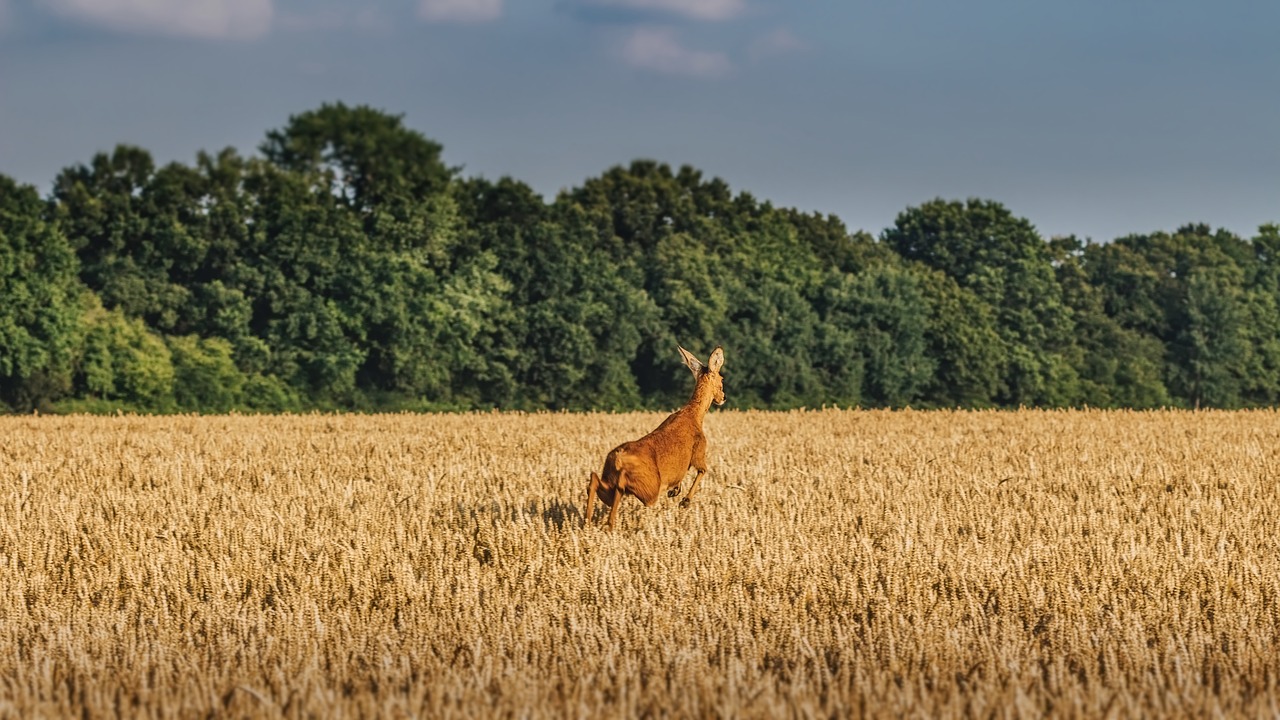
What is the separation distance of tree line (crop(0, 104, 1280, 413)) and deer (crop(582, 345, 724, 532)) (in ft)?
110

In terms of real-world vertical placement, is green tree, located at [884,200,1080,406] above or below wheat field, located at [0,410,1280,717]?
above

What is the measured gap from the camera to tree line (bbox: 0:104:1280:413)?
134 feet

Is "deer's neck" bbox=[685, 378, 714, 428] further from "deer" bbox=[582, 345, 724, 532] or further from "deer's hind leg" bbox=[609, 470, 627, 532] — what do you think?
"deer's hind leg" bbox=[609, 470, 627, 532]

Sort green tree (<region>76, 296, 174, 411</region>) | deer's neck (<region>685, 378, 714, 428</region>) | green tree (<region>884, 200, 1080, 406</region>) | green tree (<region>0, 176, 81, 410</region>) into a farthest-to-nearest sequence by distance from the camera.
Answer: green tree (<region>884, 200, 1080, 406</region>) < green tree (<region>76, 296, 174, 411</region>) < green tree (<region>0, 176, 81, 410</region>) < deer's neck (<region>685, 378, 714, 428</region>)

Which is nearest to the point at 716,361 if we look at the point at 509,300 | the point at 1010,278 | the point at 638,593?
the point at 638,593

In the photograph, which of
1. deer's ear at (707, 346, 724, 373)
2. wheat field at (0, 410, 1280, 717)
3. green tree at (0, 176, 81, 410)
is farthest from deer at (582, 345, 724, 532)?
green tree at (0, 176, 81, 410)

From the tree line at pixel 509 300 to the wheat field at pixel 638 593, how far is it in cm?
2750

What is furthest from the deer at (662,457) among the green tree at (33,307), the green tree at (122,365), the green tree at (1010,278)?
the green tree at (1010,278)

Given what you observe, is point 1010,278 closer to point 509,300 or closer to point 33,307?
point 509,300

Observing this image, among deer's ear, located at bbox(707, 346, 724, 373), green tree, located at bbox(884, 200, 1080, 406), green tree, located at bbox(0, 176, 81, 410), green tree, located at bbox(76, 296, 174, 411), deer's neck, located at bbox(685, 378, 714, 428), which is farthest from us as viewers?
green tree, located at bbox(884, 200, 1080, 406)

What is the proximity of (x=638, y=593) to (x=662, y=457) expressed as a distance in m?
1.72

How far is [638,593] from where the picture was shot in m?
7.25

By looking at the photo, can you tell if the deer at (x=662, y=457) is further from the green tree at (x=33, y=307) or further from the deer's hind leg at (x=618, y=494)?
the green tree at (x=33, y=307)

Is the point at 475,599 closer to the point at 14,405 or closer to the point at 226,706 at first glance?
the point at 226,706
